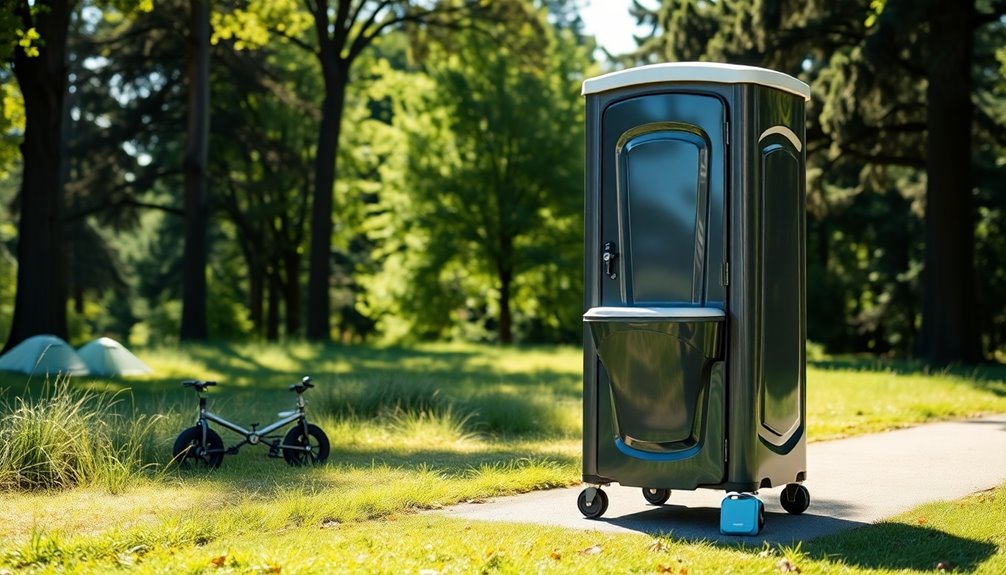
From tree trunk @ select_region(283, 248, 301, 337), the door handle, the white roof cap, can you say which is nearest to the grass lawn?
the door handle

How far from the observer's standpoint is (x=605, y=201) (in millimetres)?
7711

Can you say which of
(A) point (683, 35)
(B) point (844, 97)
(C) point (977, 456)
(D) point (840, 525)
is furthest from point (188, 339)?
(D) point (840, 525)

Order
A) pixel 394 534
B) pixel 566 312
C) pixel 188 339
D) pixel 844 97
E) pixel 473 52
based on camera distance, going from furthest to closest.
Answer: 1. pixel 566 312
2. pixel 473 52
3. pixel 188 339
4. pixel 844 97
5. pixel 394 534

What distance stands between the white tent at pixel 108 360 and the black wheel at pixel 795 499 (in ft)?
39.1

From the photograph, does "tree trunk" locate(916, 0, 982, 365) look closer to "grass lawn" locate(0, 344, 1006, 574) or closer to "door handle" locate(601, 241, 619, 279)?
"grass lawn" locate(0, 344, 1006, 574)

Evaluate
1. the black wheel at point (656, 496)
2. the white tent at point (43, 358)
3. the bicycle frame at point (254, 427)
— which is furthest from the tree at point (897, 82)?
the black wheel at point (656, 496)

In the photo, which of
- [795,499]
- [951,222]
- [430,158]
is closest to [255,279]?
[430,158]

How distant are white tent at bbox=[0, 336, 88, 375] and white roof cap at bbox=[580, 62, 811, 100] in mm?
11085

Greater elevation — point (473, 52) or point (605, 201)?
point (473, 52)

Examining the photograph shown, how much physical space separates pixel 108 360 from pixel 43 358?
2.84 feet

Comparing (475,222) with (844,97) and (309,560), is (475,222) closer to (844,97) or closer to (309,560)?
(844,97)

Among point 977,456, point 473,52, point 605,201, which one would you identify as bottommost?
point 977,456

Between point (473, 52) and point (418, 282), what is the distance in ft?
23.3

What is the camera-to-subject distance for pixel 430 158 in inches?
1435
